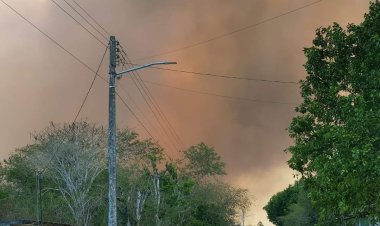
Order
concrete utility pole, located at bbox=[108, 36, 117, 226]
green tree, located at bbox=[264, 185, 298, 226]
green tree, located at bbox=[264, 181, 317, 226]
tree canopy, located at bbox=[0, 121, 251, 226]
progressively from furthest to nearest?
green tree, located at bbox=[264, 185, 298, 226] < green tree, located at bbox=[264, 181, 317, 226] < tree canopy, located at bbox=[0, 121, 251, 226] < concrete utility pole, located at bbox=[108, 36, 117, 226]

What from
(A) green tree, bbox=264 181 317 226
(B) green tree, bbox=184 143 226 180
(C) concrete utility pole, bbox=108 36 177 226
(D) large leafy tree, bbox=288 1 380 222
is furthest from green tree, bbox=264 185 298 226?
(C) concrete utility pole, bbox=108 36 177 226

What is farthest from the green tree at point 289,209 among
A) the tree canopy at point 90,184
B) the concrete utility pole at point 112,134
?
the concrete utility pole at point 112,134

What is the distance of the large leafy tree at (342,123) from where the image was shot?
2141 cm

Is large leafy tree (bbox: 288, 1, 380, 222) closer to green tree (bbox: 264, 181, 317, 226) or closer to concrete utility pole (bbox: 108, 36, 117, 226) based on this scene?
concrete utility pole (bbox: 108, 36, 117, 226)

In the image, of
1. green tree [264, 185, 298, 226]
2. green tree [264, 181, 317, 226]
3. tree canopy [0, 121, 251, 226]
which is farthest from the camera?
green tree [264, 185, 298, 226]

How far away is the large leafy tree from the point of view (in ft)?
70.2

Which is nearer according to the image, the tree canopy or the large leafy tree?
the large leafy tree

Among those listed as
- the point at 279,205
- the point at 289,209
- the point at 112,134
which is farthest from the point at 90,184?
the point at 279,205

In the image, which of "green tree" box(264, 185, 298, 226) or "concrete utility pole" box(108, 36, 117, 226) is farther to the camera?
"green tree" box(264, 185, 298, 226)

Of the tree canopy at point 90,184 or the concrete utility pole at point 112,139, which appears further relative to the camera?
the tree canopy at point 90,184

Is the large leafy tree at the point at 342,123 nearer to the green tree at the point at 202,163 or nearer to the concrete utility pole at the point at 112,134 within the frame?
the concrete utility pole at the point at 112,134

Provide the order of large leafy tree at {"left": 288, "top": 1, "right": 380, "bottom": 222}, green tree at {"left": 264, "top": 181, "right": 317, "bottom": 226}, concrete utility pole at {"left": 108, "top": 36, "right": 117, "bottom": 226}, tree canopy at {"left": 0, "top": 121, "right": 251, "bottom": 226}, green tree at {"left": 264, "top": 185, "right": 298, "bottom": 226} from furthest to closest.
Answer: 1. green tree at {"left": 264, "top": 185, "right": 298, "bottom": 226}
2. green tree at {"left": 264, "top": 181, "right": 317, "bottom": 226}
3. tree canopy at {"left": 0, "top": 121, "right": 251, "bottom": 226}
4. concrete utility pole at {"left": 108, "top": 36, "right": 117, "bottom": 226}
5. large leafy tree at {"left": 288, "top": 1, "right": 380, "bottom": 222}

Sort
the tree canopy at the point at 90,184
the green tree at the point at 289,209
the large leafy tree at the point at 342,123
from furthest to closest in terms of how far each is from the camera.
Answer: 1. the green tree at the point at 289,209
2. the tree canopy at the point at 90,184
3. the large leafy tree at the point at 342,123

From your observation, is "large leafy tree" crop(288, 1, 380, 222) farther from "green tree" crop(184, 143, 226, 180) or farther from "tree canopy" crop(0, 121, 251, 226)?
"green tree" crop(184, 143, 226, 180)
